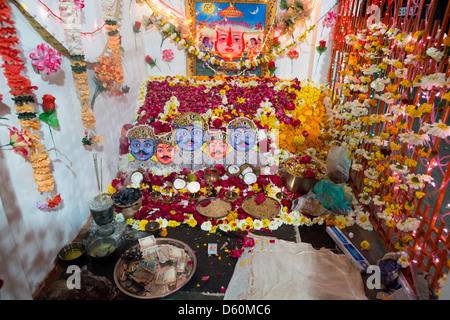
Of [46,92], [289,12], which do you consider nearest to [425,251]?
[46,92]

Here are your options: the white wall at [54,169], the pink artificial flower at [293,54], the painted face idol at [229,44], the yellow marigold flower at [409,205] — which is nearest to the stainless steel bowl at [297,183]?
the yellow marigold flower at [409,205]

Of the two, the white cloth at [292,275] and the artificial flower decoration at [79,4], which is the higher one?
the artificial flower decoration at [79,4]

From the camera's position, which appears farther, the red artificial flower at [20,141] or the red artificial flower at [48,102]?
the red artificial flower at [48,102]

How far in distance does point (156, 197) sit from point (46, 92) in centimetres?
A: 202

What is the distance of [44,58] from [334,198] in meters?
3.82

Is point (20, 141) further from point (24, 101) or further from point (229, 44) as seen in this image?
point (229, 44)

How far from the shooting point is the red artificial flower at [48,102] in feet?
9.11

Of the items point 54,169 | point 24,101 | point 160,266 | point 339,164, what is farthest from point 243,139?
point 24,101

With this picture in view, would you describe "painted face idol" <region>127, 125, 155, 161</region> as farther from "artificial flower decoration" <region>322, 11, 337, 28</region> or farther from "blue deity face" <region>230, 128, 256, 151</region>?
"artificial flower decoration" <region>322, 11, 337, 28</region>

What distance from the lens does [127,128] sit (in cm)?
515

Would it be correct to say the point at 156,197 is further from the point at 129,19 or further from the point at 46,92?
the point at 129,19

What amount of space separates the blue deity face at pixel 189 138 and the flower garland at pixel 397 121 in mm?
2306

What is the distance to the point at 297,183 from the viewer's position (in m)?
4.47

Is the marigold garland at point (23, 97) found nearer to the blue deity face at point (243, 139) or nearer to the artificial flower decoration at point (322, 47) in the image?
the blue deity face at point (243, 139)
